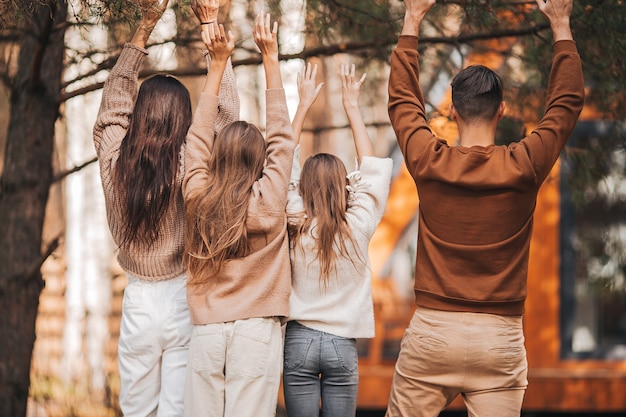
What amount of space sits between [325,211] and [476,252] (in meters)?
0.62

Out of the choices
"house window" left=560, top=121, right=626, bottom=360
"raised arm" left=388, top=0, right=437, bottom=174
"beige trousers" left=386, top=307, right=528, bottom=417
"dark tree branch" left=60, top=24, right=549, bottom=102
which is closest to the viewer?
"beige trousers" left=386, top=307, right=528, bottom=417

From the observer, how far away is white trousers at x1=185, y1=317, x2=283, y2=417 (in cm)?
270

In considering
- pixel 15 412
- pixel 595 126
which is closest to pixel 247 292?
pixel 15 412

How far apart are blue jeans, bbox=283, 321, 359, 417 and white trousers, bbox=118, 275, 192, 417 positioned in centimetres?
36

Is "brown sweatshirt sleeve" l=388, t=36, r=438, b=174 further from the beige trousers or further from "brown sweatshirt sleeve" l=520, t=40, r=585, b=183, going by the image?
the beige trousers

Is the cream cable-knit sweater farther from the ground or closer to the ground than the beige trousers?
farther from the ground

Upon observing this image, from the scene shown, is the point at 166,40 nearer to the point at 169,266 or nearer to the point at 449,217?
the point at 169,266

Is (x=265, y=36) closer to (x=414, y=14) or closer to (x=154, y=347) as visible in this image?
(x=414, y=14)

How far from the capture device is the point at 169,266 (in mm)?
2854

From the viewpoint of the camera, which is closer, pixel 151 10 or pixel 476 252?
pixel 476 252

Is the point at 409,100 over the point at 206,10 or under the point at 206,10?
under

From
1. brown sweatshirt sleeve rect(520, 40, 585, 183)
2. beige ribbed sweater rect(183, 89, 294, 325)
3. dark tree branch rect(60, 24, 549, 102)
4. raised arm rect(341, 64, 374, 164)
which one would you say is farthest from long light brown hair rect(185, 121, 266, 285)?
dark tree branch rect(60, 24, 549, 102)

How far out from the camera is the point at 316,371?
292 cm

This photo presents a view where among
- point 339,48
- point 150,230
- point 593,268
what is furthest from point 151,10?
point 593,268
